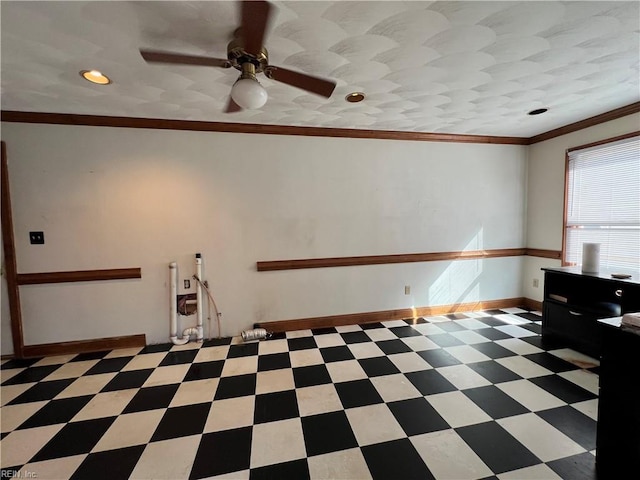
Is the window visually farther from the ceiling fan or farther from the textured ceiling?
the ceiling fan

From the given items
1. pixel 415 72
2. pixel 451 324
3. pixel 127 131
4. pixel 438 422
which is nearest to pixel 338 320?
pixel 451 324

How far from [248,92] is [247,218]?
1701mm

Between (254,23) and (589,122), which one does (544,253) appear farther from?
(254,23)

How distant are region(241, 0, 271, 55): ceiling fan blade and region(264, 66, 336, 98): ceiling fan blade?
0.15 metres

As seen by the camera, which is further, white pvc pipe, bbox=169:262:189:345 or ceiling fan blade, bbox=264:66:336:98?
white pvc pipe, bbox=169:262:189:345

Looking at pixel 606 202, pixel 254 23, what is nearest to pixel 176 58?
pixel 254 23

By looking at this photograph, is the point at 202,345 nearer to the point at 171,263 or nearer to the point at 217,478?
the point at 171,263

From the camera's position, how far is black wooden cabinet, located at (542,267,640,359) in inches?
86.7

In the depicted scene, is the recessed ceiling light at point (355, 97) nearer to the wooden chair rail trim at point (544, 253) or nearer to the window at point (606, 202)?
the window at point (606, 202)

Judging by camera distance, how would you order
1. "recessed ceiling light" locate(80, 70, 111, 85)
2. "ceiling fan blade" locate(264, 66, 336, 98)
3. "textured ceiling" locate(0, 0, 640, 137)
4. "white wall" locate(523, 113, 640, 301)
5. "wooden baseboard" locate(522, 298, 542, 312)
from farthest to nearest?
"wooden baseboard" locate(522, 298, 542, 312) → "white wall" locate(523, 113, 640, 301) → "recessed ceiling light" locate(80, 70, 111, 85) → "ceiling fan blade" locate(264, 66, 336, 98) → "textured ceiling" locate(0, 0, 640, 137)

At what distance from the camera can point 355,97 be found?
2.34 m

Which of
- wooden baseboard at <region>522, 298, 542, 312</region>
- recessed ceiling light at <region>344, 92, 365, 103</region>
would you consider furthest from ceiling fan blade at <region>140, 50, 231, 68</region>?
wooden baseboard at <region>522, 298, 542, 312</region>

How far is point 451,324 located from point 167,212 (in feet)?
11.7

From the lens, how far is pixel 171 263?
2.84 metres
